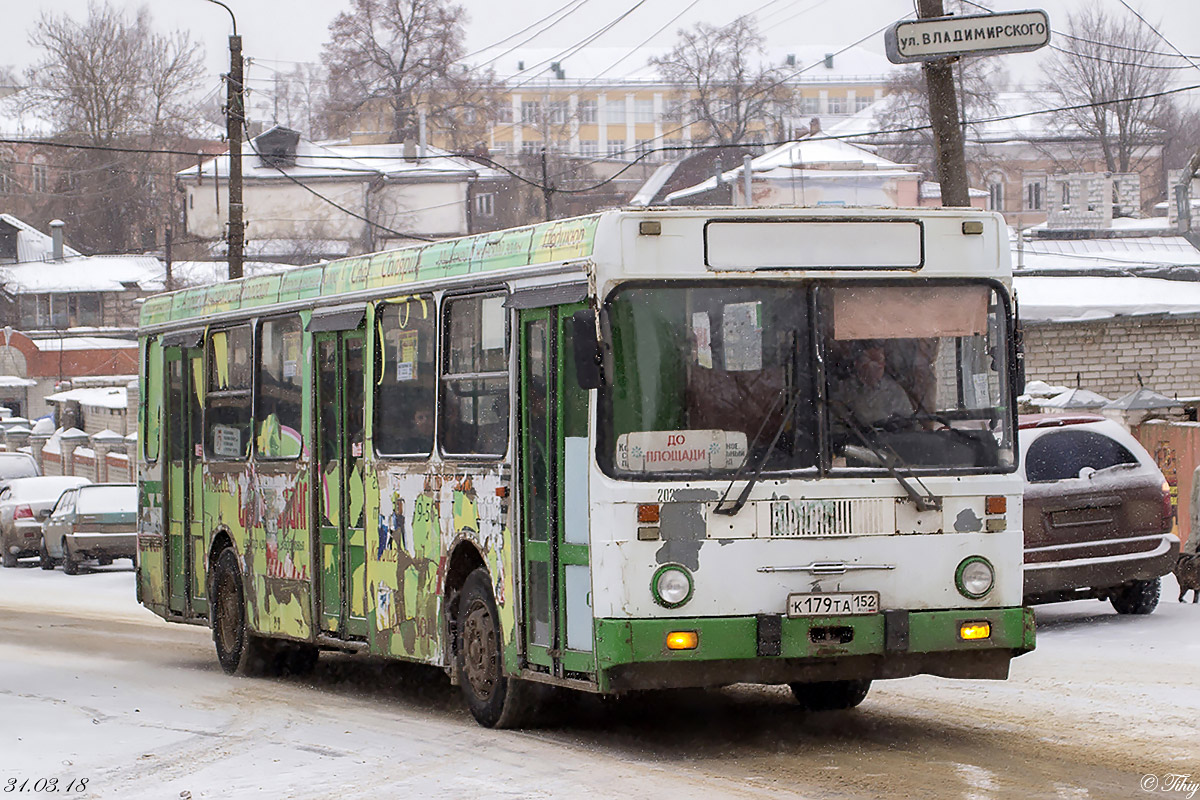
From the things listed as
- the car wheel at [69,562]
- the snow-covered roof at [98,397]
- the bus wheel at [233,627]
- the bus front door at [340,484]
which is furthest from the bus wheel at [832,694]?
the snow-covered roof at [98,397]

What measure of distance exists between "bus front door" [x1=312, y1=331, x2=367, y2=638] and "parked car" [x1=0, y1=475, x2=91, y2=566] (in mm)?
20714

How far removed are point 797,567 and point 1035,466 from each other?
21.0 feet

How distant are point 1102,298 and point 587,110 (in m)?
105

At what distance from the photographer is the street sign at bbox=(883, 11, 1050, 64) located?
50.0ft

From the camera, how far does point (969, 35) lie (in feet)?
51.0

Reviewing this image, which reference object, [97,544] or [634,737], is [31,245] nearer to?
[97,544]

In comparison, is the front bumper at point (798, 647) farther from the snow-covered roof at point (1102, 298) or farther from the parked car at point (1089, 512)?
the snow-covered roof at point (1102, 298)

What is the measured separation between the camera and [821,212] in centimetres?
985

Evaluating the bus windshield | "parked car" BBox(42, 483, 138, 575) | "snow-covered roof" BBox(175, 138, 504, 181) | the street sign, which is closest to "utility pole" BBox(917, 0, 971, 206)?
the street sign

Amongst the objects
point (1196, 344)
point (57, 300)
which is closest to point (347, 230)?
point (57, 300)

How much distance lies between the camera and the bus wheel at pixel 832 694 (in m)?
11.3

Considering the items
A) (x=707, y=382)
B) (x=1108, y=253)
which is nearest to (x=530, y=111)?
(x=1108, y=253)

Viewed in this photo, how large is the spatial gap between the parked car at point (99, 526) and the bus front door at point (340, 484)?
18.1m

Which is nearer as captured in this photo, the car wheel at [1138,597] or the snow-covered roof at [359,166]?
the car wheel at [1138,597]
